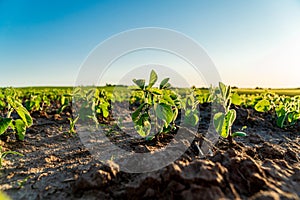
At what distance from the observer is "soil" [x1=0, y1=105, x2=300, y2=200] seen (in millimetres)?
1930

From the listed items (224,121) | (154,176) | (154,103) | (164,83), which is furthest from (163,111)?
(154,176)

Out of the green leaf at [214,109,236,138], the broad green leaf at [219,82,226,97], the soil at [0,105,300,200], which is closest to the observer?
the soil at [0,105,300,200]

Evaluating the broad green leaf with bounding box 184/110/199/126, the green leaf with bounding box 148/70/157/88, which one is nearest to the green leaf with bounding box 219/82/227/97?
the green leaf with bounding box 148/70/157/88

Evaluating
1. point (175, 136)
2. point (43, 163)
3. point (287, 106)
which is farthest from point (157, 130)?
point (287, 106)

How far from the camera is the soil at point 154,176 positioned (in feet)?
6.33

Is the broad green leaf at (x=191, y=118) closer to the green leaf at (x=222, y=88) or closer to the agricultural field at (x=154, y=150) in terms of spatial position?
the agricultural field at (x=154, y=150)

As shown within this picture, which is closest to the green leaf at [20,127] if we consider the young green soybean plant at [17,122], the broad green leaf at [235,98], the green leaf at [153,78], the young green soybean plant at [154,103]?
the young green soybean plant at [17,122]

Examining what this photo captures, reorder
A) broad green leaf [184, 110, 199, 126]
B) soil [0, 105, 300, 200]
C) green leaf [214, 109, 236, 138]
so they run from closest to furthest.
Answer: soil [0, 105, 300, 200], green leaf [214, 109, 236, 138], broad green leaf [184, 110, 199, 126]

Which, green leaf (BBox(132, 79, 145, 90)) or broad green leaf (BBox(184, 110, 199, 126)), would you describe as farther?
broad green leaf (BBox(184, 110, 199, 126))

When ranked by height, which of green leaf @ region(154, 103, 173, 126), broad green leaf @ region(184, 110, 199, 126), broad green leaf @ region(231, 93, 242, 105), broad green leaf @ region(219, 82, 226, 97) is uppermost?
broad green leaf @ region(219, 82, 226, 97)

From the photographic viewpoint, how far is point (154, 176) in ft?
6.90

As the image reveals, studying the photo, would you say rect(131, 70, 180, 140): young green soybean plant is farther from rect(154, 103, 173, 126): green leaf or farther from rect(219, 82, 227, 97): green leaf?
rect(219, 82, 227, 97): green leaf

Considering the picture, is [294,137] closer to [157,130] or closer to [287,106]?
[287,106]

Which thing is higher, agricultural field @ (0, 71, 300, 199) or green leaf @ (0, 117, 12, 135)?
green leaf @ (0, 117, 12, 135)
